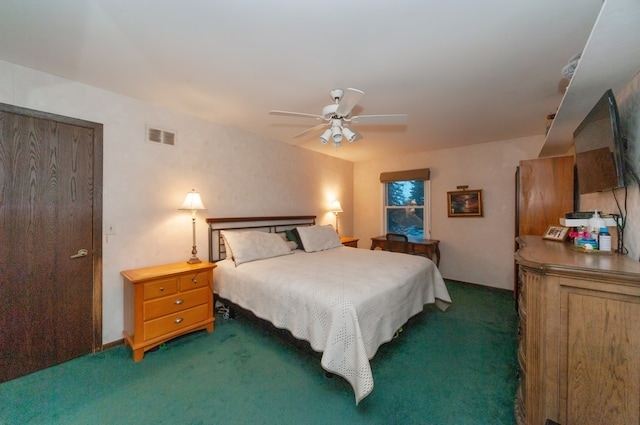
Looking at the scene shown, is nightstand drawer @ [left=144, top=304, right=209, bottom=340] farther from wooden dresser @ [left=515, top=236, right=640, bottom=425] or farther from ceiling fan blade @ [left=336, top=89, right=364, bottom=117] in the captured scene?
wooden dresser @ [left=515, top=236, right=640, bottom=425]

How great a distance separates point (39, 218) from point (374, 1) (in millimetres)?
2982

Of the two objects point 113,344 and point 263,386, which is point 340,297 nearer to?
point 263,386

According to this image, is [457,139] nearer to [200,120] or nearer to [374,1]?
[374,1]

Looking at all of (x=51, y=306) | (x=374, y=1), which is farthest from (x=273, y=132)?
(x=51, y=306)

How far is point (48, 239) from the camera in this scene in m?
2.06

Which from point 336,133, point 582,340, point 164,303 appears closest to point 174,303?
point 164,303

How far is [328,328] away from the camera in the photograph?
1757 millimetres

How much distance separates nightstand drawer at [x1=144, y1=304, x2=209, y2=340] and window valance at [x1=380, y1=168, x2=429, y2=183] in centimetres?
394

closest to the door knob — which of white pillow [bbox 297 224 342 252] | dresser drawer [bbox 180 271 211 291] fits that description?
dresser drawer [bbox 180 271 211 291]

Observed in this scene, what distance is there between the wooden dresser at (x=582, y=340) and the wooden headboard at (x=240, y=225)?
10.1ft

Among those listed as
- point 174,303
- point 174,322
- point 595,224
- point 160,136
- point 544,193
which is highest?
point 160,136

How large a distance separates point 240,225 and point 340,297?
2.14 meters

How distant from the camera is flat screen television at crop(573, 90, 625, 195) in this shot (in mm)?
1350

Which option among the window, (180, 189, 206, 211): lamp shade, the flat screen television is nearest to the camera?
the flat screen television
